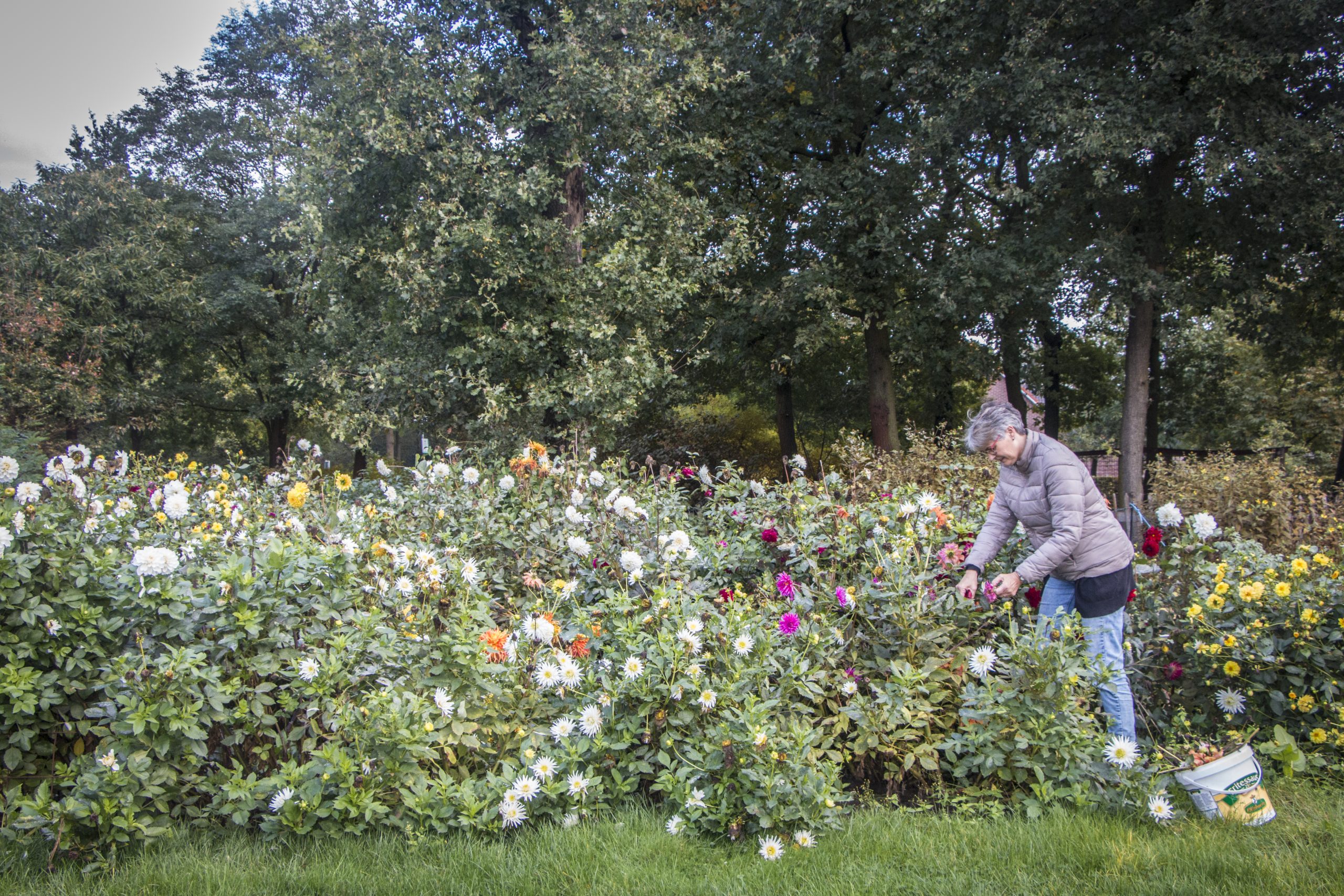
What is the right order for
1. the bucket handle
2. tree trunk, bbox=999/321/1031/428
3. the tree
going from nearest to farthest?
the bucket handle → the tree → tree trunk, bbox=999/321/1031/428

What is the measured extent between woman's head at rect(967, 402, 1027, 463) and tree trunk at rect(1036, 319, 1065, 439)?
14.1 m

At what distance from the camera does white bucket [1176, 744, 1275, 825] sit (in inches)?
105

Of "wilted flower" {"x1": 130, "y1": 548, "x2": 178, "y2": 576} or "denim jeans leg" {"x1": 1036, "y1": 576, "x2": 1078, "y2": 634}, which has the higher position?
"wilted flower" {"x1": 130, "y1": 548, "x2": 178, "y2": 576}

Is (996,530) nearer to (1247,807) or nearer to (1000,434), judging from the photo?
(1000,434)

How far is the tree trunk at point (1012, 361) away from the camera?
48.3ft

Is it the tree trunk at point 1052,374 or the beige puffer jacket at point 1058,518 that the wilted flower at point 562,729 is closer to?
the beige puffer jacket at point 1058,518

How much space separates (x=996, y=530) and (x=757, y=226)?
974 cm

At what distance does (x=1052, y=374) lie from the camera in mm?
17172

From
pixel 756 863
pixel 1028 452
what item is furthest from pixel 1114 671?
pixel 756 863

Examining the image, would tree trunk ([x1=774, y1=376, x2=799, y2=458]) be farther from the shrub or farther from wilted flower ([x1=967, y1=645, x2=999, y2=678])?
wilted flower ([x1=967, y1=645, x2=999, y2=678])

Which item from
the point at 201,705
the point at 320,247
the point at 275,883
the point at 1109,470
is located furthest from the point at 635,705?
the point at 1109,470

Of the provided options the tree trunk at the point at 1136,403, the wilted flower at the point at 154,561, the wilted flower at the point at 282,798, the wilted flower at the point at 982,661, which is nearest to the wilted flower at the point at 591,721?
the wilted flower at the point at 282,798

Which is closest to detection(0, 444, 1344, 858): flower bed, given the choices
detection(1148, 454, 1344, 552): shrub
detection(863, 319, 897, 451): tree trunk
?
detection(1148, 454, 1344, 552): shrub

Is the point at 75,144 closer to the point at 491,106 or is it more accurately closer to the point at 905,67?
the point at 491,106
